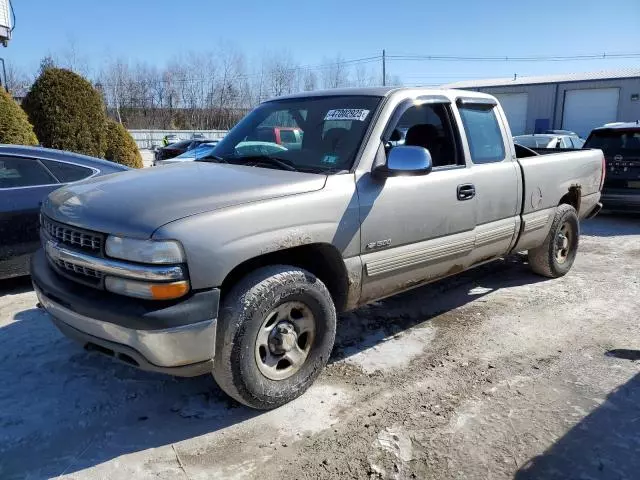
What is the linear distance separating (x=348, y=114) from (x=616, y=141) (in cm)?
752

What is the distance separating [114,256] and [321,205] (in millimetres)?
1232

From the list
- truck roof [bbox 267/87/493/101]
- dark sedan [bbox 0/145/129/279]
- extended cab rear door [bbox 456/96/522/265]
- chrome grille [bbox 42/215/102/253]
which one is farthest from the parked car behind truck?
chrome grille [bbox 42/215/102/253]

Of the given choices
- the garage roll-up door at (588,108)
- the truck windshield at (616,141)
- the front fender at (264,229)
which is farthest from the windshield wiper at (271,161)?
the garage roll-up door at (588,108)

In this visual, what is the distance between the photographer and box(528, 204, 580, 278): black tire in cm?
559

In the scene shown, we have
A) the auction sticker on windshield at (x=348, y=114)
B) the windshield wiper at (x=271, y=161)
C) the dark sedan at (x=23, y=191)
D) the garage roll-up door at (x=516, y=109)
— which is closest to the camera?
the windshield wiper at (x=271, y=161)

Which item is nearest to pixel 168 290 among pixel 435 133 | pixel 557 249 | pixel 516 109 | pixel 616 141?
pixel 435 133

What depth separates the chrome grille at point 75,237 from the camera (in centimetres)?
280

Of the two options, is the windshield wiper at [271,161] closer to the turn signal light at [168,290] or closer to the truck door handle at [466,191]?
the turn signal light at [168,290]

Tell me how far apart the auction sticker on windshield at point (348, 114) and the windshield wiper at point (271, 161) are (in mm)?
530

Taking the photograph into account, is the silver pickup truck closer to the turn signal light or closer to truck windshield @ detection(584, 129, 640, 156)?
the turn signal light

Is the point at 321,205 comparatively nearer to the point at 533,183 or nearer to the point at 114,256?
the point at 114,256

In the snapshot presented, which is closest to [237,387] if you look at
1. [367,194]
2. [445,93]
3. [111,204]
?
[111,204]

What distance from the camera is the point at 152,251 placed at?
2.61 m

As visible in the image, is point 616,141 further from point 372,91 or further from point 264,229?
point 264,229
